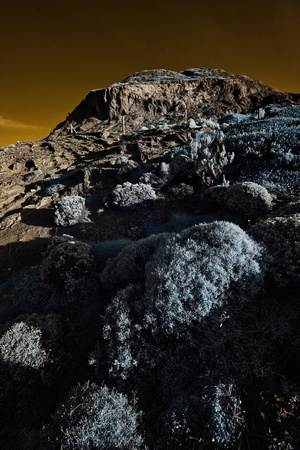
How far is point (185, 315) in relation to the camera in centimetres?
346

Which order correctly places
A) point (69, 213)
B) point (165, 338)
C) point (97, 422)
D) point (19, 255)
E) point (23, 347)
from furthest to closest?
point (69, 213)
point (19, 255)
point (23, 347)
point (165, 338)
point (97, 422)

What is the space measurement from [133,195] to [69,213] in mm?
3252

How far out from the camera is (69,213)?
34.5ft

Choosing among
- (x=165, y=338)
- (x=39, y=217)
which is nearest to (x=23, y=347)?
(x=165, y=338)

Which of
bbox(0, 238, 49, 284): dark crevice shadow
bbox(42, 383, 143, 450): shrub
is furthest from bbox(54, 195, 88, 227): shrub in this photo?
bbox(42, 383, 143, 450): shrub

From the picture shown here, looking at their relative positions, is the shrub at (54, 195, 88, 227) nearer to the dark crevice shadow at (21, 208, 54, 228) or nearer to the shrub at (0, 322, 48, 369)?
the dark crevice shadow at (21, 208, 54, 228)

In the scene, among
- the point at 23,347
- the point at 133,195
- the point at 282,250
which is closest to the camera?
the point at 23,347

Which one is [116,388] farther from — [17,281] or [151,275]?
[17,281]

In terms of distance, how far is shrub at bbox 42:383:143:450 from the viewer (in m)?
2.47

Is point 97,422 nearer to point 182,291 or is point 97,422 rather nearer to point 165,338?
point 165,338

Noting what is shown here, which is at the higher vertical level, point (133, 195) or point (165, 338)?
point (133, 195)

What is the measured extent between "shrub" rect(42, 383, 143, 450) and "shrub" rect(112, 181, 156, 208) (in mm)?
8455

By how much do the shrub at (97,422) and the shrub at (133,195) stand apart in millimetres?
8455

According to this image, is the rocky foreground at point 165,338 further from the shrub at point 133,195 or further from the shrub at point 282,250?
the shrub at point 133,195
